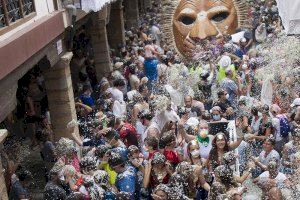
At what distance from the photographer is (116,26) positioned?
54.7 ft

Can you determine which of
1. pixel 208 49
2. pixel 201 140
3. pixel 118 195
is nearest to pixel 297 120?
pixel 201 140

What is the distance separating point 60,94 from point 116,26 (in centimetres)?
752

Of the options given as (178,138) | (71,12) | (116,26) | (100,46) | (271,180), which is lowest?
(116,26)

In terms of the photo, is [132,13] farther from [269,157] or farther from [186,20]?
[269,157]

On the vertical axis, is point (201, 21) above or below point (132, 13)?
above

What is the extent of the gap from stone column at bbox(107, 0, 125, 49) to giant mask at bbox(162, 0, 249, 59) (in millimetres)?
3455

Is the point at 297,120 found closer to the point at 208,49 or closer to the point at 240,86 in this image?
the point at 240,86

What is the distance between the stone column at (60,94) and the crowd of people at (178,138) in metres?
0.28

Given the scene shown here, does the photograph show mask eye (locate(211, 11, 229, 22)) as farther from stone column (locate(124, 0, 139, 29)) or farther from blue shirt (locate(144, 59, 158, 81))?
stone column (locate(124, 0, 139, 29))

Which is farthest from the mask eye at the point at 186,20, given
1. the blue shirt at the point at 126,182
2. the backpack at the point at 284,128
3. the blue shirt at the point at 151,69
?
the blue shirt at the point at 126,182

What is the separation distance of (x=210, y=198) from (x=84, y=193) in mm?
1290

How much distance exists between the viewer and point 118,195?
554cm

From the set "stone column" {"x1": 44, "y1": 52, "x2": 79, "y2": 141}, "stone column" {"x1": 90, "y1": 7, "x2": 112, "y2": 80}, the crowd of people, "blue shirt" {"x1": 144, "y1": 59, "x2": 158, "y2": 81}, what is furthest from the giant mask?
"stone column" {"x1": 44, "y1": 52, "x2": 79, "y2": 141}

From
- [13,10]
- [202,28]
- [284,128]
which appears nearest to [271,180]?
[284,128]
